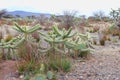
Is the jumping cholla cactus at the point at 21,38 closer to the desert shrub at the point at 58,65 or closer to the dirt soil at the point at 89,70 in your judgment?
the dirt soil at the point at 89,70

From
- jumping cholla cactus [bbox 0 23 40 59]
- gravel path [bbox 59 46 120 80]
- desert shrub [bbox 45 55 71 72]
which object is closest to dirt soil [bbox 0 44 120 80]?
gravel path [bbox 59 46 120 80]

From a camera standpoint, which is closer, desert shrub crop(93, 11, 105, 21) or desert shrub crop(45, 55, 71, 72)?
desert shrub crop(45, 55, 71, 72)

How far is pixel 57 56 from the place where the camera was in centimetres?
838

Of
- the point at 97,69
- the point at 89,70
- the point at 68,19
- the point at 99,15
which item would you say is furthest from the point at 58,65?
the point at 99,15

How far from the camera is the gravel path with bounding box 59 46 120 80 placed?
760cm

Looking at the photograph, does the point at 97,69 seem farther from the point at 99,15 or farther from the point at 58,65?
the point at 99,15

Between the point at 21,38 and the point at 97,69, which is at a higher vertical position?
the point at 21,38

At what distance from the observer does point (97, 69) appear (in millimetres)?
8242

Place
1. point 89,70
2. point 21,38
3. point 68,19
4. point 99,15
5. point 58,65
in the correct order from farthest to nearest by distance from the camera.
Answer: point 99,15 < point 68,19 < point 21,38 < point 89,70 < point 58,65

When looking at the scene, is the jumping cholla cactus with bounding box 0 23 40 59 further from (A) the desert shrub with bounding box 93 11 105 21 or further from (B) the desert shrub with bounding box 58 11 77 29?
(A) the desert shrub with bounding box 93 11 105 21

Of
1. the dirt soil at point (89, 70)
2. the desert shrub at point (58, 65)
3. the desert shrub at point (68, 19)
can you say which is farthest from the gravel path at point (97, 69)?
the desert shrub at point (68, 19)

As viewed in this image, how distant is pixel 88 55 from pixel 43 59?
7.03 ft

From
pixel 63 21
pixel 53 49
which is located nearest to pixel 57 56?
pixel 53 49

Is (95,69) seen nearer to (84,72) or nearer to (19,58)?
(84,72)
